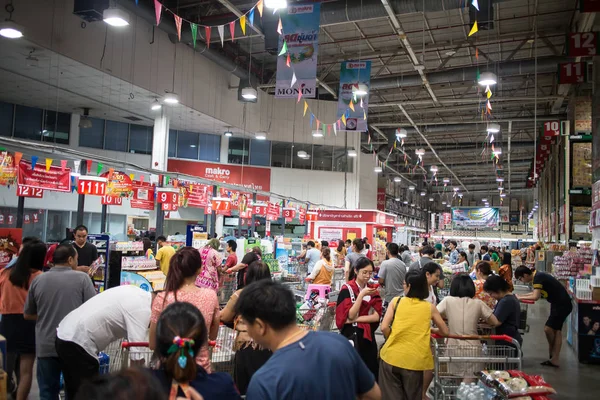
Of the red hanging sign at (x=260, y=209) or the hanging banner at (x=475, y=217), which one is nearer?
the red hanging sign at (x=260, y=209)

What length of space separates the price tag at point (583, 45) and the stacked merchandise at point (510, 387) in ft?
24.7

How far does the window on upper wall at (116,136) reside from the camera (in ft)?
68.1

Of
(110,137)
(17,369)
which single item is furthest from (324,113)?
(17,369)

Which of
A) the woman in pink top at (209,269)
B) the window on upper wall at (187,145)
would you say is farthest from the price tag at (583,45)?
the window on upper wall at (187,145)

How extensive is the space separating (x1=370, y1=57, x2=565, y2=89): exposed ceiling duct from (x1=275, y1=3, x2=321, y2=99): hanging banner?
6.91 meters

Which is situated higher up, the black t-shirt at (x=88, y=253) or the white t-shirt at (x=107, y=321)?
the black t-shirt at (x=88, y=253)

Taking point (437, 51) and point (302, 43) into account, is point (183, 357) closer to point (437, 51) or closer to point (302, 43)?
point (302, 43)

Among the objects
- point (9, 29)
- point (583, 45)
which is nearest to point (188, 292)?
point (583, 45)

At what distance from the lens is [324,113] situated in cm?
2511

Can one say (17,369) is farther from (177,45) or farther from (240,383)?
(177,45)

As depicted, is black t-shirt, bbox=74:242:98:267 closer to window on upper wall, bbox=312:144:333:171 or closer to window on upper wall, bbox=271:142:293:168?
window on upper wall, bbox=271:142:293:168

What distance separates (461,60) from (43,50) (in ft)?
46.5

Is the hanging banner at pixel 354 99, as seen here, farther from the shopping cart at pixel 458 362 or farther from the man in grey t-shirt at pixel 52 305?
the man in grey t-shirt at pixel 52 305

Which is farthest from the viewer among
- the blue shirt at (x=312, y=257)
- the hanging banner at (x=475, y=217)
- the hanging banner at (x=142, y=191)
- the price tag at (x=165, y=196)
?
the hanging banner at (x=475, y=217)
